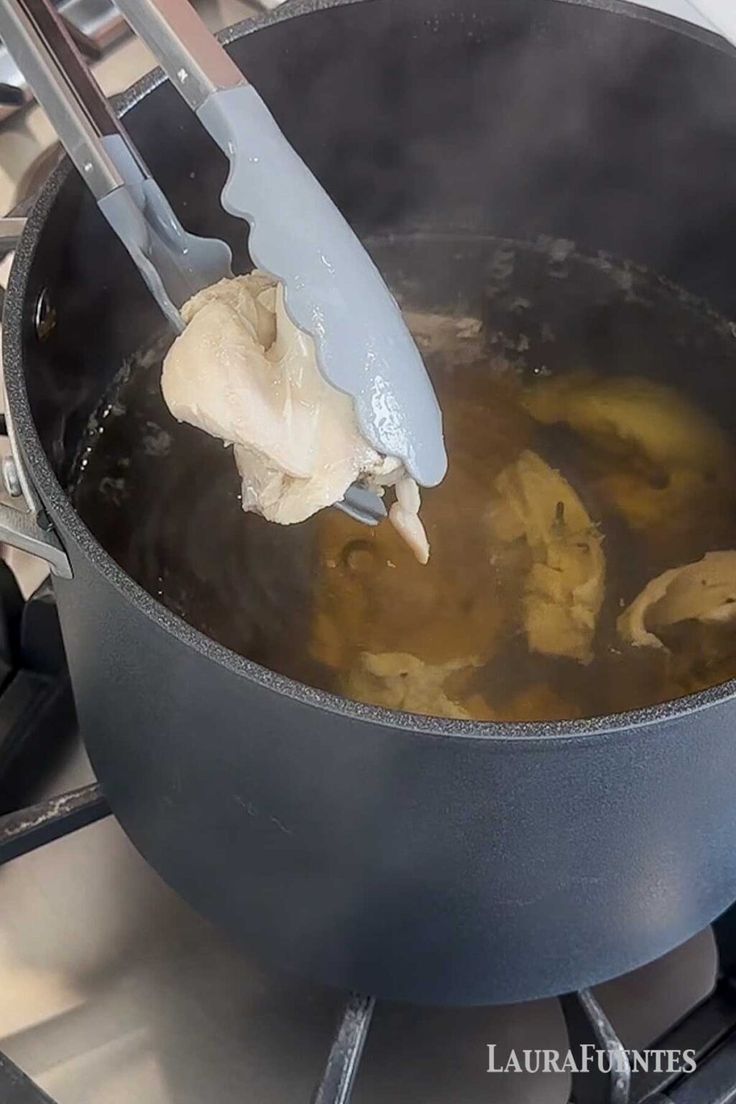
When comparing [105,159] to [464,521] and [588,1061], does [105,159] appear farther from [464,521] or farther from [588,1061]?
[588,1061]

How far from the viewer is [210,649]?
18.9 inches

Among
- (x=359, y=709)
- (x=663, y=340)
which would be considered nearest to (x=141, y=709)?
(x=359, y=709)

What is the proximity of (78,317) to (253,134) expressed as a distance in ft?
0.98

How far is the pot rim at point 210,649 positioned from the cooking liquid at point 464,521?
226 millimetres

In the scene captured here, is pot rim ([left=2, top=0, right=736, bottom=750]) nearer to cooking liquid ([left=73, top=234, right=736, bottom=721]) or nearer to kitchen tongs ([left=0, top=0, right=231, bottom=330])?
kitchen tongs ([left=0, top=0, right=231, bottom=330])

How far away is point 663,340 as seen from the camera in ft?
3.15

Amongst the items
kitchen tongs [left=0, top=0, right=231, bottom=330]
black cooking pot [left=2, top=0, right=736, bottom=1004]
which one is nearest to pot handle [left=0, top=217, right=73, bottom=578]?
black cooking pot [left=2, top=0, right=736, bottom=1004]

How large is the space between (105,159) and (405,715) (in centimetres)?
28

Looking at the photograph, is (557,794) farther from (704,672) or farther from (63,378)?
(63,378)

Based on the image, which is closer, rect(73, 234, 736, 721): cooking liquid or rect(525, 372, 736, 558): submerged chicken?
rect(73, 234, 736, 721): cooking liquid

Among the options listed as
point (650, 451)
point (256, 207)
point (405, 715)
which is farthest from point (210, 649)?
point (650, 451)

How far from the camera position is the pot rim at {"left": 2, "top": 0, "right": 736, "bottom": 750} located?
466mm

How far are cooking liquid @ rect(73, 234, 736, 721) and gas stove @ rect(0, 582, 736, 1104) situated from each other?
110mm

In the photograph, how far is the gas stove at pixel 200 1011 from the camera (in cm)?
73
